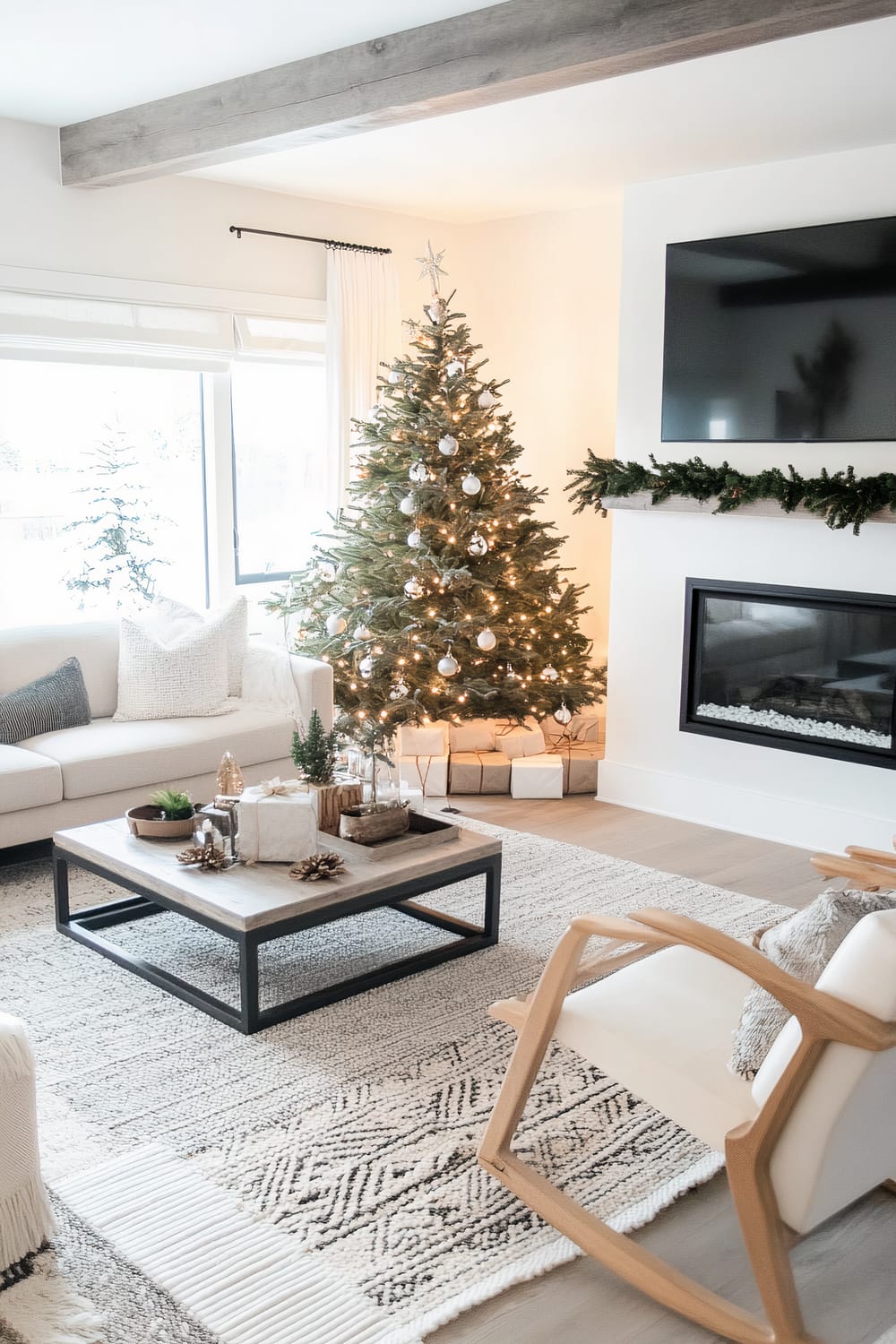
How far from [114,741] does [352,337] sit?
2.55 m

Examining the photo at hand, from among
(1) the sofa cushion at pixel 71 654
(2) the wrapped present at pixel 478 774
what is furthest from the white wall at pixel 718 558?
(1) the sofa cushion at pixel 71 654

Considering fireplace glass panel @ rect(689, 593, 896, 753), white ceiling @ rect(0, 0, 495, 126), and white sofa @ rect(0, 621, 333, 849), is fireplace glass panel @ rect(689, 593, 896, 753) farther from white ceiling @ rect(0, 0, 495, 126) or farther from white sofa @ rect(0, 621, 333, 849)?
white ceiling @ rect(0, 0, 495, 126)

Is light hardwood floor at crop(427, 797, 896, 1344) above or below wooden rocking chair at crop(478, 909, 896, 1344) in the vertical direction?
below

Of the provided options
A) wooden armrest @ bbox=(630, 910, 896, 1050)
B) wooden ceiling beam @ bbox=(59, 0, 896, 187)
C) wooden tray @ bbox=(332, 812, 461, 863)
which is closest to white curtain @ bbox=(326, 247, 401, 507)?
wooden ceiling beam @ bbox=(59, 0, 896, 187)

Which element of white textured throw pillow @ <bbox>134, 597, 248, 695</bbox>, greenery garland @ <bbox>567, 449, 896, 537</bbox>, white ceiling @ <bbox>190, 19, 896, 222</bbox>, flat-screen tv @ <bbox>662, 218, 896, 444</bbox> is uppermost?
white ceiling @ <bbox>190, 19, 896, 222</bbox>

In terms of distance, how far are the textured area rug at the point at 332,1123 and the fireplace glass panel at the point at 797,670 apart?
1.57 metres

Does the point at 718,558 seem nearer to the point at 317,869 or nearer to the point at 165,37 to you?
the point at 317,869

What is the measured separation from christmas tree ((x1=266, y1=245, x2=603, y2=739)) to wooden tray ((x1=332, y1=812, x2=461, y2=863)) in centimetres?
134

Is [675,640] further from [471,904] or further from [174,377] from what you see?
[174,377]

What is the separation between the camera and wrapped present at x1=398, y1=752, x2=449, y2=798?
5.28 meters

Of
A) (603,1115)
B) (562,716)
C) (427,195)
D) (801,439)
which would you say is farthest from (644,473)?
(603,1115)

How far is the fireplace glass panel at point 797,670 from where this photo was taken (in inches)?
175

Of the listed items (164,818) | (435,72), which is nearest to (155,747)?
(164,818)

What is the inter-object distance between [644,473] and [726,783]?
1322 millimetres
